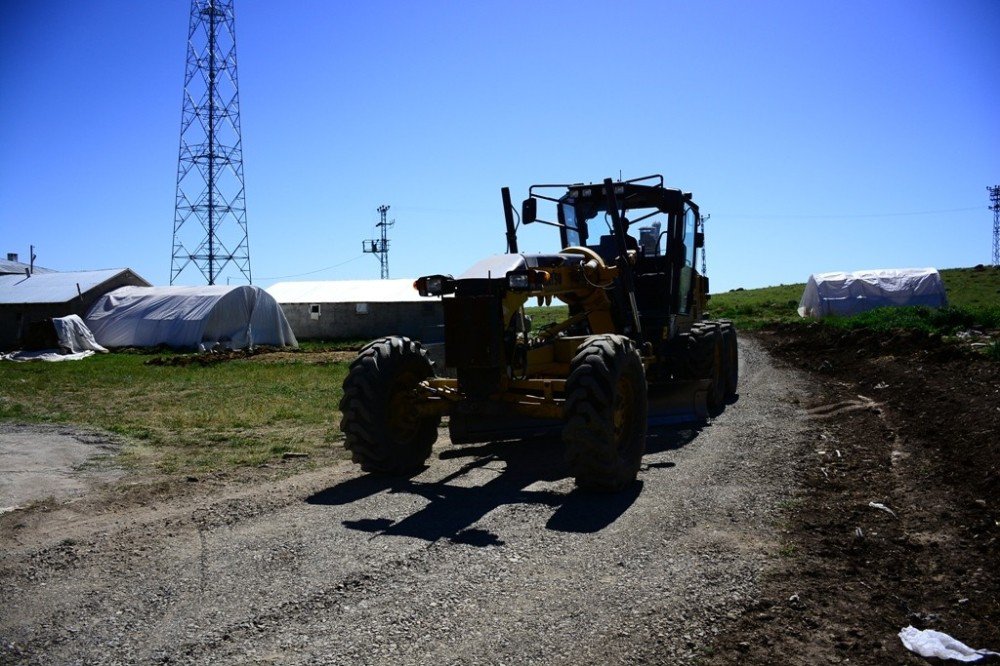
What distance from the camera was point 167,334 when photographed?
33.8 meters

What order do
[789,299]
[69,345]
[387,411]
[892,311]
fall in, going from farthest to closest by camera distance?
[789,299] < [69,345] < [892,311] < [387,411]

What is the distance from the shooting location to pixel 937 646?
452 cm

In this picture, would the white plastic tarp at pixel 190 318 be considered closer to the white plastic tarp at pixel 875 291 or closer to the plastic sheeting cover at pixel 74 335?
the plastic sheeting cover at pixel 74 335

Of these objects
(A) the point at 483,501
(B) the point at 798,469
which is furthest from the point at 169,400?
(B) the point at 798,469

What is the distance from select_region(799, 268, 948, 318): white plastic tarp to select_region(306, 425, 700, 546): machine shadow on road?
33098 mm

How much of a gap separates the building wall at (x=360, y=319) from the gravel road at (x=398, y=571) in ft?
101

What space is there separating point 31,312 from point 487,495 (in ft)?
114

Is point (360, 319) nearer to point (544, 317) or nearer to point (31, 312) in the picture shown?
point (544, 317)

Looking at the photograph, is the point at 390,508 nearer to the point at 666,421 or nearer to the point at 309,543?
the point at 309,543

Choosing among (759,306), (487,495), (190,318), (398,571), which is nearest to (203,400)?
(487,495)

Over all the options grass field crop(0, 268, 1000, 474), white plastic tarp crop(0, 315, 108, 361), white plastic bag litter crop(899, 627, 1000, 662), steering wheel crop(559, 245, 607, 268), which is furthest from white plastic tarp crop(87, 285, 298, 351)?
white plastic bag litter crop(899, 627, 1000, 662)

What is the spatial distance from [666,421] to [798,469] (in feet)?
9.33

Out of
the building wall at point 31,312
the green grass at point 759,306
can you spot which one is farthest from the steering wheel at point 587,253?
the building wall at point 31,312

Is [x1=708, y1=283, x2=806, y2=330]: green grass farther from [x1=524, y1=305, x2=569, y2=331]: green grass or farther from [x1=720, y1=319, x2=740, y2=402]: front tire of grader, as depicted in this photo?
[x1=720, y1=319, x2=740, y2=402]: front tire of grader
